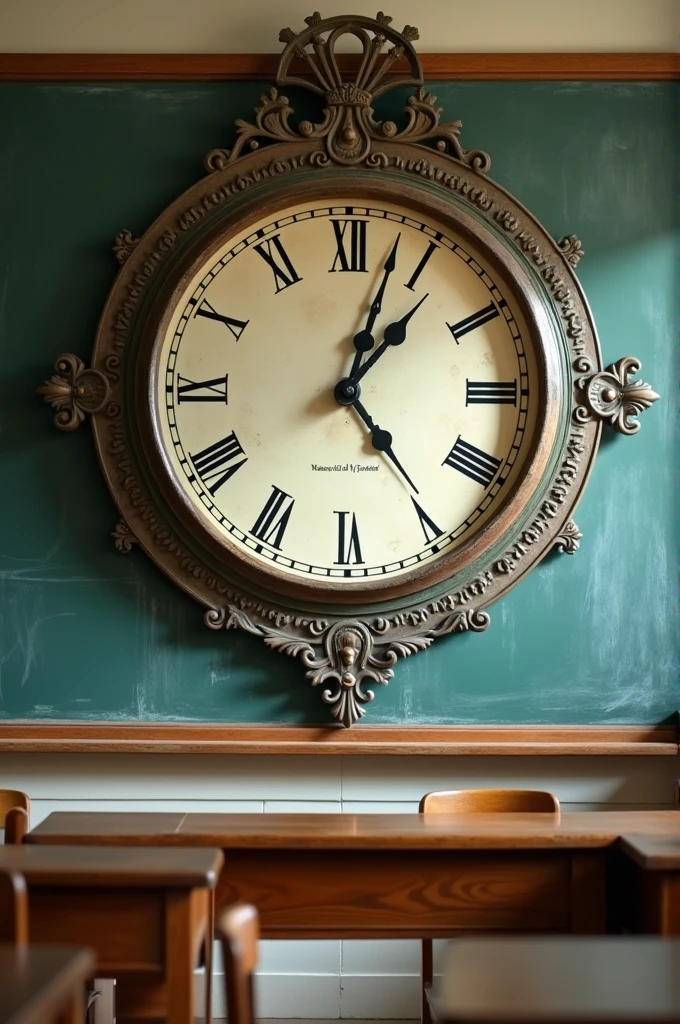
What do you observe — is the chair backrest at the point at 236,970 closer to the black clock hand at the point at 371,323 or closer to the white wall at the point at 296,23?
the black clock hand at the point at 371,323

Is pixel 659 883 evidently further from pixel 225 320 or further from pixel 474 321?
pixel 225 320

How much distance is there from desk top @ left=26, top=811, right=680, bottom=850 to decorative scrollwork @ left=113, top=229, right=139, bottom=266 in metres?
1.71

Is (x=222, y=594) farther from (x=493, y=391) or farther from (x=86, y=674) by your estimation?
(x=493, y=391)

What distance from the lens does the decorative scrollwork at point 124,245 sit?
347 centimetres

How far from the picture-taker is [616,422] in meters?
3.47

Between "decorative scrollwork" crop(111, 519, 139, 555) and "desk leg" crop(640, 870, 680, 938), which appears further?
"decorative scrollwork" crop(111, 519, 139, 555)

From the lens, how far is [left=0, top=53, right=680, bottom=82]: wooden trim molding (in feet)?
11.6

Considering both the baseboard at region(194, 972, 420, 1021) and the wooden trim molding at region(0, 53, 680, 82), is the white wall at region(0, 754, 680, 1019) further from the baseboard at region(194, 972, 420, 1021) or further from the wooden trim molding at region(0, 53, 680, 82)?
the wooden trim molding at region(0, 53, 680, 82)

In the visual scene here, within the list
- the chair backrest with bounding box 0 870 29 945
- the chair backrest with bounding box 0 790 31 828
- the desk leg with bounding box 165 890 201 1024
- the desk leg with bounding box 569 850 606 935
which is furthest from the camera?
the chair backrest with bounding box 0 790 31 828

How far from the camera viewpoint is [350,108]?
11.4ft

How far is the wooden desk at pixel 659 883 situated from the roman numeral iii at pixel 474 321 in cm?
166

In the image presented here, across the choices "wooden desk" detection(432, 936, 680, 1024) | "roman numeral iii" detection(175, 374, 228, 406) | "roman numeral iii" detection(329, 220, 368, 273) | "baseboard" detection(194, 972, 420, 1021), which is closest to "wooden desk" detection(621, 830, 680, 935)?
"wooden desk" detection(432, 936, 680, 1024)

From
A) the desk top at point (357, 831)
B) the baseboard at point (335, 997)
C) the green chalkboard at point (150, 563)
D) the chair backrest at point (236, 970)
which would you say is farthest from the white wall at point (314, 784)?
the chair backrest at point (236, 970)

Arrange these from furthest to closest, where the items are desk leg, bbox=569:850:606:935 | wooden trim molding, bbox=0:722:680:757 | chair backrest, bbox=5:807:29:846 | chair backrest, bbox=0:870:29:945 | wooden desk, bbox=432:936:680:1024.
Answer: wooden trim molding, bbox=0:722:680:757, chair backrest, bbox=5:807:29:846, desk leg, bbox=569:850:606:935, chair backrest, bbox=0:870:29:945, wooden desk, bbox=432:936:680:1024
